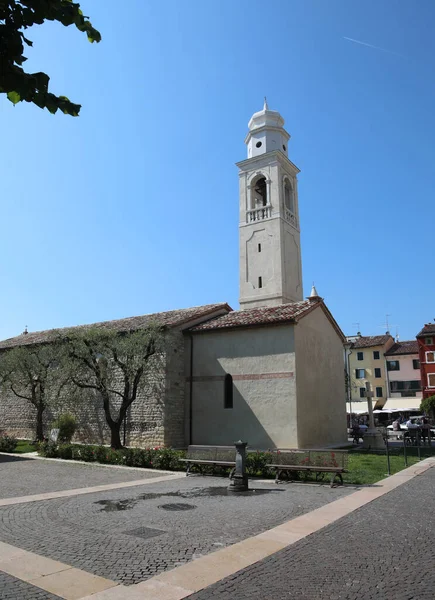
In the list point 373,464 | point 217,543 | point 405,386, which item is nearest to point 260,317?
point 373,464

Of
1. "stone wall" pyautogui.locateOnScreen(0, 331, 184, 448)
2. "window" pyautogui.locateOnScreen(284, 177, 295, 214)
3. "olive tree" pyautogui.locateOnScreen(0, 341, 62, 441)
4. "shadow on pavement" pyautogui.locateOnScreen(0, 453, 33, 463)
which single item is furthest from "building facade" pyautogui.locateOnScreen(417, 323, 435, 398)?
"shadow on pavement" pyautogui.locateOnScreen(0, 453, 33, 463)

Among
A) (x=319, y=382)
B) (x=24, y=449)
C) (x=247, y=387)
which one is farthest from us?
(x=319, y=382)

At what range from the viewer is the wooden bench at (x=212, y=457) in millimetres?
14164

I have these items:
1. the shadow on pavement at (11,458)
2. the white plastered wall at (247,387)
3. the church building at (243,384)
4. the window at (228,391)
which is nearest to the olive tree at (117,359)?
the church building at (243,384)

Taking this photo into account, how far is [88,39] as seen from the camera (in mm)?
3678

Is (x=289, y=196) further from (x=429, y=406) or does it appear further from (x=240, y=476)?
(x=240, y=476)

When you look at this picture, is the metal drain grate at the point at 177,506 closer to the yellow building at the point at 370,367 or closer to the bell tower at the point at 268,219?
the bell tower at the point at 268,219

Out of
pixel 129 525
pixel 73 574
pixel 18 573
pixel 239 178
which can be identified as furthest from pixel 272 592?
pixel 239 178

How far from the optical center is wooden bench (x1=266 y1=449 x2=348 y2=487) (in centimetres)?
1227

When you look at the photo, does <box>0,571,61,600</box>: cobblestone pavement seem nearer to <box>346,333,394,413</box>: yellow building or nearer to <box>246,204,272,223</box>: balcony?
<box>246,204,272,223</box>: balcony

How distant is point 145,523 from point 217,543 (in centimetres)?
184

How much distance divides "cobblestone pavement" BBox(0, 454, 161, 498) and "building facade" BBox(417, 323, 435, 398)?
41691 mm

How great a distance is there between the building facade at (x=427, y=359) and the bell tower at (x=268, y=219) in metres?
23.3

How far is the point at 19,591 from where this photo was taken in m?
4.87
